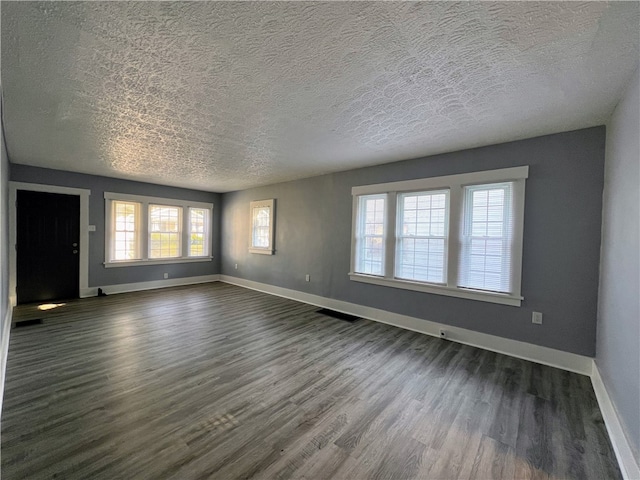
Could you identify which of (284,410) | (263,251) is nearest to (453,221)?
(284,410)

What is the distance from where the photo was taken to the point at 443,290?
3.68 meters

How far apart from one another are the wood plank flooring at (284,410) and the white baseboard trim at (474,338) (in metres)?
0.14

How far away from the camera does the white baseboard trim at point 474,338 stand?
2.82m

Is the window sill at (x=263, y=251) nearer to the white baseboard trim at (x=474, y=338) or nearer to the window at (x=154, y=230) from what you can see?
the white baseboard trim at (x=474, y=338)

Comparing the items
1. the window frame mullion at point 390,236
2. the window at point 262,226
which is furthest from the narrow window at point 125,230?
the window frame mullion at point 390,236

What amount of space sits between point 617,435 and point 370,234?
129 inches

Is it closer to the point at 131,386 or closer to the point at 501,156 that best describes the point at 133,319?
the point at 131,386

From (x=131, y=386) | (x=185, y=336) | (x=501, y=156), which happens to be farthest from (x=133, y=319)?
(x=501, y=156)

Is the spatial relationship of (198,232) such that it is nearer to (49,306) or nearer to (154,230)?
(154,230)

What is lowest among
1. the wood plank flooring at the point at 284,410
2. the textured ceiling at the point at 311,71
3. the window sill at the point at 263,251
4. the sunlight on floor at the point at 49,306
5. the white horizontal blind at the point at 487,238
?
the sunlight on floor at the point at 49,306

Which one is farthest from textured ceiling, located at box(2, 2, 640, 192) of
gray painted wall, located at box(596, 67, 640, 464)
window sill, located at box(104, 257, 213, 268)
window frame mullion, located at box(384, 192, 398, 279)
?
window sill, located at box(104, 257, 213, 268)

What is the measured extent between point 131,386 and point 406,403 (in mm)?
2355

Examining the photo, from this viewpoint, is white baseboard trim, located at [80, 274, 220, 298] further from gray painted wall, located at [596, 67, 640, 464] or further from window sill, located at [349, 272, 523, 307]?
gray painted wall, located at [596, 67, 640, 464]

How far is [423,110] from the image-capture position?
8.02 feet
